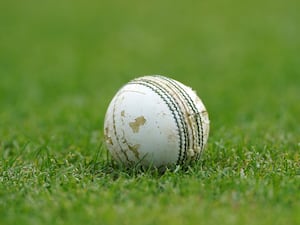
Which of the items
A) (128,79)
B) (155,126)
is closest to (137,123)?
(155,126)

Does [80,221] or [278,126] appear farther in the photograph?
[278,126]

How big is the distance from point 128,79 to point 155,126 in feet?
13.4

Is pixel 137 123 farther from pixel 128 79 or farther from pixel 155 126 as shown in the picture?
pixel 128 79

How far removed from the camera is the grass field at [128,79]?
3.63 meters

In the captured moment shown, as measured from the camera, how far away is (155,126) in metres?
4.10

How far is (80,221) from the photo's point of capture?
134 inches

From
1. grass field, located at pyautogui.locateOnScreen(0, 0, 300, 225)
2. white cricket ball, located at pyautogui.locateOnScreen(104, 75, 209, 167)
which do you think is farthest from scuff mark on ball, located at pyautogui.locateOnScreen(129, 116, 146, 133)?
grass field, located at pyautogui.locateOnScreen(0, 0, 300, 225)

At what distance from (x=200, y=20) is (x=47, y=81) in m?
4.63

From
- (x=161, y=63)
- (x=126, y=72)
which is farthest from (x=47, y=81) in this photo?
(x=161, y=63)

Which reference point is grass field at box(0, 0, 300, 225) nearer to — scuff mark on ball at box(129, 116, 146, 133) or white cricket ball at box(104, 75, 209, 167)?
white cricket ball at box(104, 75, 209, 167)

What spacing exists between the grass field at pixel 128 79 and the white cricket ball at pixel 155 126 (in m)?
0.12

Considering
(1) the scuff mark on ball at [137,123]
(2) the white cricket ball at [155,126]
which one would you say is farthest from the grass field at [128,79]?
(1) the scuff mark on ball at [137,123]

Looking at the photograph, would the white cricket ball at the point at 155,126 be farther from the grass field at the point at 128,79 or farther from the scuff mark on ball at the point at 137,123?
the grass field at the point at 128,79

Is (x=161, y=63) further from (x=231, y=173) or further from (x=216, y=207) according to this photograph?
(x=216, y=207)
